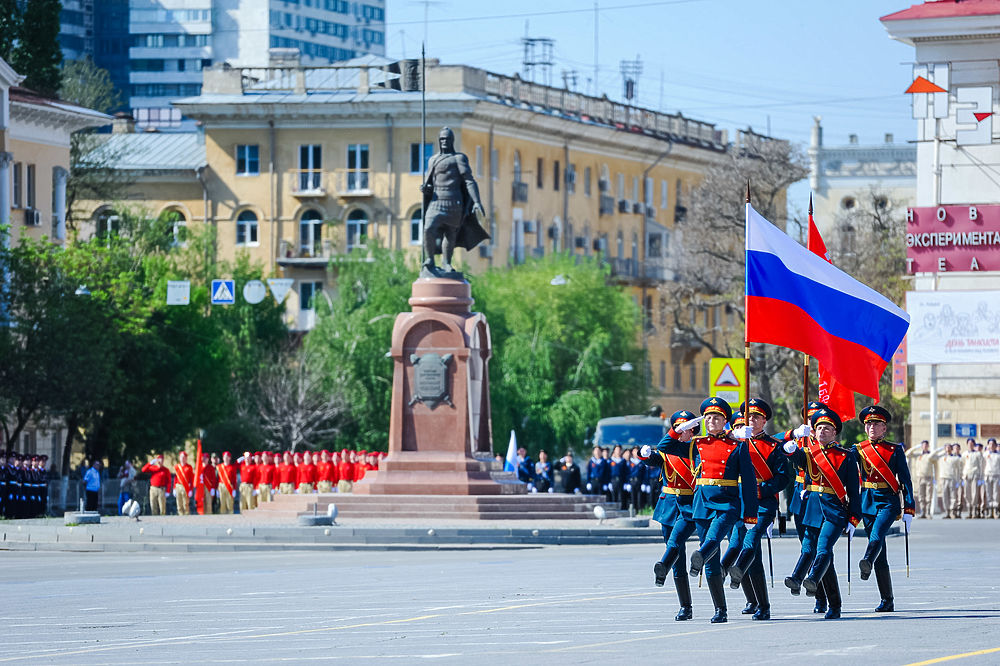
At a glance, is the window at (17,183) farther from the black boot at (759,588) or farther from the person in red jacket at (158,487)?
the black boot at (759,588)

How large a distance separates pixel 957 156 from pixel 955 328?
5.45 meters

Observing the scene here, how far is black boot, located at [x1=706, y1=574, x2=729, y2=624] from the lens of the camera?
18.0 m

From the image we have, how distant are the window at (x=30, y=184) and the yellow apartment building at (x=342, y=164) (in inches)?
520

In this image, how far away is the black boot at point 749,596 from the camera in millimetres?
18562

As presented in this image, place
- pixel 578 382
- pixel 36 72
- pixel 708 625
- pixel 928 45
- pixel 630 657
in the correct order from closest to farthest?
pixel 630 657 < pixel 708 625 < pixel 928 45 < pixel 36 72 < pixel 578 382

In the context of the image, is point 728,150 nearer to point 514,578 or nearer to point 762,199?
point 762,199

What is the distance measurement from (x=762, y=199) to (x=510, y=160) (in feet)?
57.2

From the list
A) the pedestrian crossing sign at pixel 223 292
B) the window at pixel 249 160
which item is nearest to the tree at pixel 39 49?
the pedestrian crossing sign at pixel 223 292

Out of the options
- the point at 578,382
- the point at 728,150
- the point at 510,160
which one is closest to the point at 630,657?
the point at 578,382

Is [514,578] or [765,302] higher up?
[765,302]

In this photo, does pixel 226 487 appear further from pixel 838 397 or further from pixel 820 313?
pixel 820 313

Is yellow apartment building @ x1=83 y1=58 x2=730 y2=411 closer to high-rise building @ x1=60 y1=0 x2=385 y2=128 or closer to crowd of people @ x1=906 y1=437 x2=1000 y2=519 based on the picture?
crowd of people @ x1=906 y1=437 x2=1000 y2=519

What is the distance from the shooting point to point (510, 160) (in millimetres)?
81875

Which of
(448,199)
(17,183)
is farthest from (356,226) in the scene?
(448,199)
